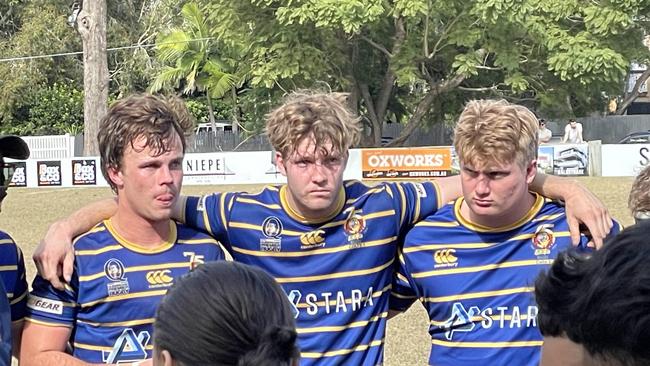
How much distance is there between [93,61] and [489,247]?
30.5 metres

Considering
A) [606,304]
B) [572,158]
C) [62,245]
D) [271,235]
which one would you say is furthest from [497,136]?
→ [572,158]

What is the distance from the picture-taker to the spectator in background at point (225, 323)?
1.77 meters

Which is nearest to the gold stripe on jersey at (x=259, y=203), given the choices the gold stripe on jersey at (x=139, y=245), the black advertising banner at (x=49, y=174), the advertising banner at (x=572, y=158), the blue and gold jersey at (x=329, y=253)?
the blue and gold jersey at (x=329, y=253)

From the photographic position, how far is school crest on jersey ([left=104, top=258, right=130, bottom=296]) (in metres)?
3.50

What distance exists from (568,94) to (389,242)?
33.4m

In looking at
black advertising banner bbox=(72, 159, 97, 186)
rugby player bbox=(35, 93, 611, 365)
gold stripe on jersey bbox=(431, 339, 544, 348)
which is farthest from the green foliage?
gold stripe on jersey bbox=(431, 339, 544, 348)

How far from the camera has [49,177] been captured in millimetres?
29266

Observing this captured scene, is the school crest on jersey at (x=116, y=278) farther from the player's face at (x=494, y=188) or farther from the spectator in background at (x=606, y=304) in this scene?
the spectator in background at (x=606, y=304)

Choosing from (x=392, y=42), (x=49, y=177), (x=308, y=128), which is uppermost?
(x=392, y=42)

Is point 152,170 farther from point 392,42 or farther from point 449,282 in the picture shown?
point 392,42

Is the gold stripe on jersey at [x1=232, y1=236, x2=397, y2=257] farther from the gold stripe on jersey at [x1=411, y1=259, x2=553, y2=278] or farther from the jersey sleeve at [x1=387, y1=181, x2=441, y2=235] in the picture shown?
the gold stripe on jersey at [x1=411, y1=259, x2=553, y2=278]

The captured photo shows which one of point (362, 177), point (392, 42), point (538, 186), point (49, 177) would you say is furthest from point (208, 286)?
point (392, 42)

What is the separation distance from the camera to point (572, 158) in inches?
1030

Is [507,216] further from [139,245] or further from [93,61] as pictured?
[93,61]
